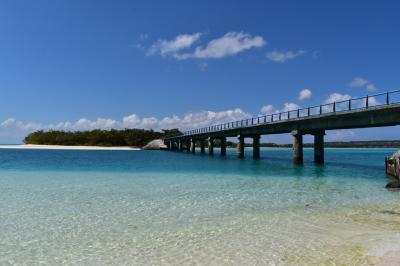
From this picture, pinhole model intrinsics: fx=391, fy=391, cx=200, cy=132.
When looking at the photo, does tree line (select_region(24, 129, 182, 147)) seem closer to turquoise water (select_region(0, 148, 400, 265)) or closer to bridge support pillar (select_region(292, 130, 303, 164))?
bridge support pillar (select_region(292, 130, 303, 164))

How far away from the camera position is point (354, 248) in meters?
9.16

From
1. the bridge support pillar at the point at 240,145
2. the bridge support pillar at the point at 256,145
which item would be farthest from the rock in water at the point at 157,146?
the bridge support pillar at the point at 256,145

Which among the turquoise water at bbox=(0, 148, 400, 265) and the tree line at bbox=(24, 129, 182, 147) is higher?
the tree line at bbox=(24, 129, 182, 147)

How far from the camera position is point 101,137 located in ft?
560

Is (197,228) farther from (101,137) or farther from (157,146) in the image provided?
(101,137)

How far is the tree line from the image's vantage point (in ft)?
546

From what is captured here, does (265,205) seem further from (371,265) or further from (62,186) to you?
(62,186)

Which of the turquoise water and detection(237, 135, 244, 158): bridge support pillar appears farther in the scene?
detection(237, 135, 244, 158): bridge support pillar

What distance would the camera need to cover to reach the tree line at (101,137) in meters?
166

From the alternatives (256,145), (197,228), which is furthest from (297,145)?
(197,228)

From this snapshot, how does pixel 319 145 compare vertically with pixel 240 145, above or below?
below

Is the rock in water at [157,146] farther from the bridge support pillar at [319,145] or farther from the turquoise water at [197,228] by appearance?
the turquoise water at [197,228]

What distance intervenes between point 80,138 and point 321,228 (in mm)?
173656

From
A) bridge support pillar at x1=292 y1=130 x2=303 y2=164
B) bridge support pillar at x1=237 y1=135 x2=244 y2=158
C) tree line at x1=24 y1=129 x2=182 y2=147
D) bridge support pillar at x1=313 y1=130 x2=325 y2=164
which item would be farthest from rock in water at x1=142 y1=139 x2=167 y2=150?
bridge support pillar at x1=292 y1=130 x2=303 y2=164
